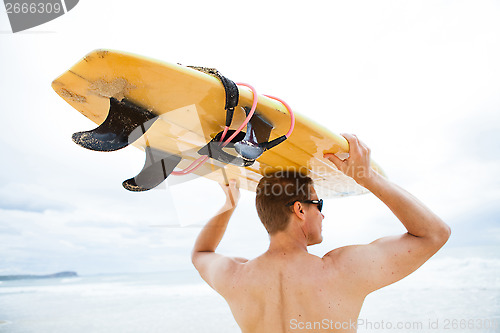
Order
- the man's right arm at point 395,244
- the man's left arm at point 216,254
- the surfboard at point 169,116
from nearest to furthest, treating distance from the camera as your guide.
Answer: the surfboard at point 169,116, the man's right arm at point 395,244, the man's left arm at point 216,254

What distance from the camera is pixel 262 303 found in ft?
6.27

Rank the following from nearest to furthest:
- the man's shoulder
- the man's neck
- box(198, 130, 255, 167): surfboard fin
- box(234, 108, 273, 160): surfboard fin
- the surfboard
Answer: the surfboard < box(234, 108, 273, 160): surfboard fin < box(198, 130, 255, 167): surfboard fin < the man's shoulder < the man's neck

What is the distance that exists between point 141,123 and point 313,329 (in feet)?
4.38

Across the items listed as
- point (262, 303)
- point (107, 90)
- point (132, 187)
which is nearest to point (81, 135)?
point (107, 90)

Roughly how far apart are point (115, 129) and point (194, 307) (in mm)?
11279

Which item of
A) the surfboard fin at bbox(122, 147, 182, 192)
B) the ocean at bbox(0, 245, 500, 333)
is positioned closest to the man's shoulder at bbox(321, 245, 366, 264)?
the surfboard fin at bbox(122, 147, 182, 192)

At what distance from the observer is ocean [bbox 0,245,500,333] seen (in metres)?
8.92

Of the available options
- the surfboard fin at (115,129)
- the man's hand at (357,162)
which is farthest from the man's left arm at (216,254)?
the surfboard fin at (115,129)

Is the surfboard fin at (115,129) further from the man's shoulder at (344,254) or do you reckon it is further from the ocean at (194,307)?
the ocean at (194,307)

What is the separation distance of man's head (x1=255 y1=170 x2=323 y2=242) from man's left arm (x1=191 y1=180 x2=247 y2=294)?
0.35 metres

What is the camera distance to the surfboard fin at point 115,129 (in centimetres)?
130

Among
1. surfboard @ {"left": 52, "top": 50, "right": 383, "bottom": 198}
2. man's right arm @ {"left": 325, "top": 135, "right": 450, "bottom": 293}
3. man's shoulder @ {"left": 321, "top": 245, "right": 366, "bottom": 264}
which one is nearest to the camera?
surfboard @ {"left": 52, "top": 50, "right": 383, "bottom": 198}

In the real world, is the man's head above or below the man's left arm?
above

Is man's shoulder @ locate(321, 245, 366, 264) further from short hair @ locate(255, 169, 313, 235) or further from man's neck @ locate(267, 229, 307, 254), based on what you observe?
short hair @ locate(255, 169, 313, 235)
